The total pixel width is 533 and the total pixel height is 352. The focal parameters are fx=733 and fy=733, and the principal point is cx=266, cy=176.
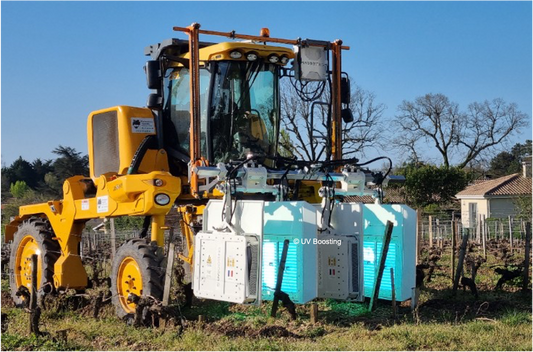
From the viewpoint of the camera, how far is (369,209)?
10.0m

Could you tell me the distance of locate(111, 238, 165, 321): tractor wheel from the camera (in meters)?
8.78

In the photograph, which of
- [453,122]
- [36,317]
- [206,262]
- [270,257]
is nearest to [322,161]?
[270,257]

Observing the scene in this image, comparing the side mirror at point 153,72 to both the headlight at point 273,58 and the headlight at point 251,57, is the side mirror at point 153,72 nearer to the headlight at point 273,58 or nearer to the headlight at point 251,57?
the headlight at point 251,57

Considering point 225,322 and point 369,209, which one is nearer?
point 225,322

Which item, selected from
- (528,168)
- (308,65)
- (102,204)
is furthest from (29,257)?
(528,168)

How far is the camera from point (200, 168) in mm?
8781

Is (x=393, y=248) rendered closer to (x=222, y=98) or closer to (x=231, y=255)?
(x=231, y=255)

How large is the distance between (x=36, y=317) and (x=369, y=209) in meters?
4.52

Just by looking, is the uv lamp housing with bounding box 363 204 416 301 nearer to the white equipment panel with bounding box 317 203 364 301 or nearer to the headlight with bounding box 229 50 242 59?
the white equipment panel with bounding box 317 203 364 301

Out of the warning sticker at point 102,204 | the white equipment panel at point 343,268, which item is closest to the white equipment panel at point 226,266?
the white equipment panel at point 343,268

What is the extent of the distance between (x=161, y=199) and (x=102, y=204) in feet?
4.54

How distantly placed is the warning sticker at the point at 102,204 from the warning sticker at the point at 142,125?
1043 millimetres

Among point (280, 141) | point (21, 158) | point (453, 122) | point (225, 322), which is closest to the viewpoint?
point (225, 322)

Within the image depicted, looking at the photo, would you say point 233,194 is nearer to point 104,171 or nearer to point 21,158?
point 104,171
